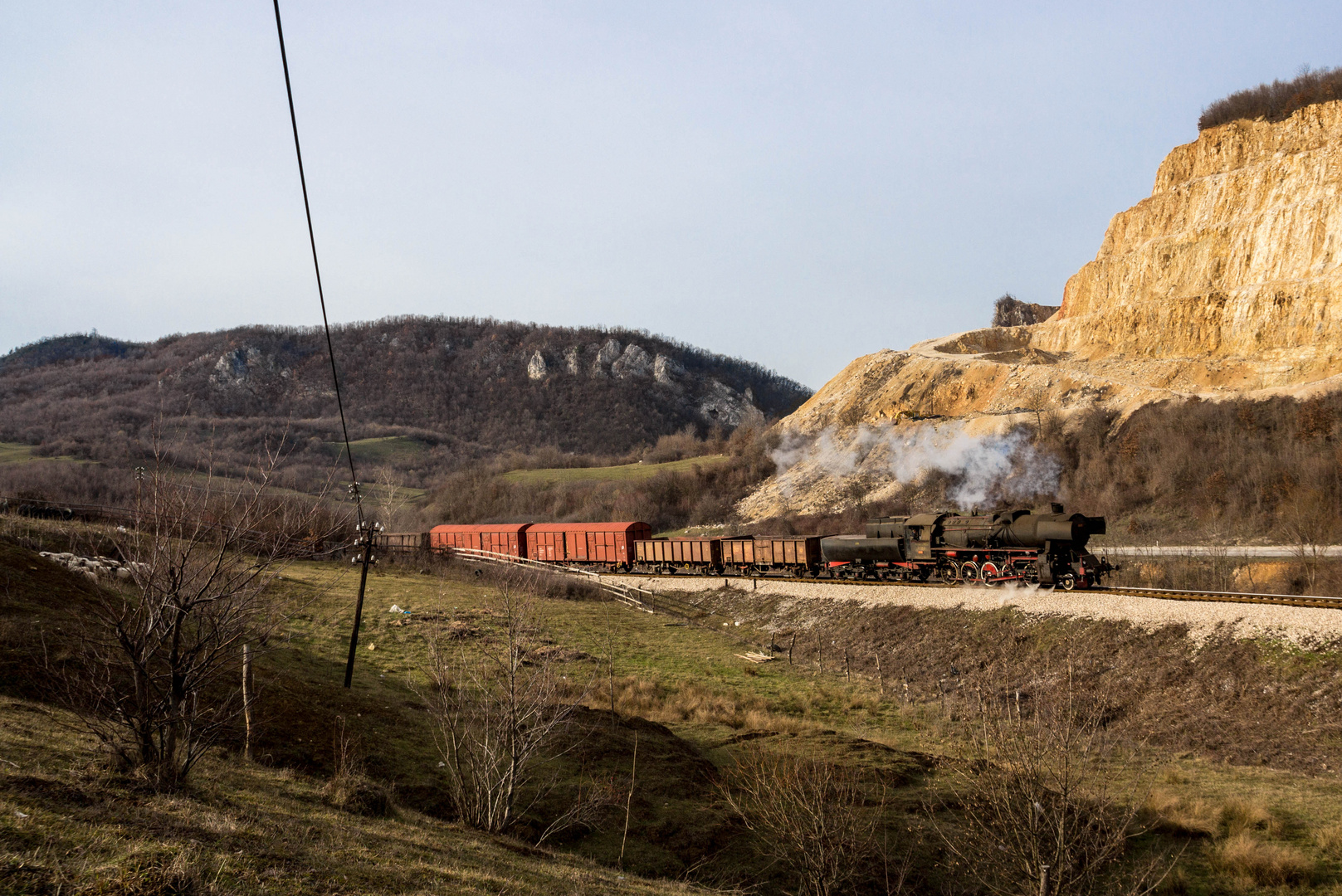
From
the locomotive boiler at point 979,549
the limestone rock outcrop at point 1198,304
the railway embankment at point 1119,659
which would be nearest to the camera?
the railway embankment at point 1119,659

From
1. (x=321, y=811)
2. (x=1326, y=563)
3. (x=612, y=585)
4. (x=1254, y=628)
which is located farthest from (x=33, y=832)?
(x=612, y=585)

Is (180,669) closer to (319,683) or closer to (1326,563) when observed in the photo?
(319,683)

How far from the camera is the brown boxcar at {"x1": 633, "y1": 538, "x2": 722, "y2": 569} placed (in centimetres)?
4541

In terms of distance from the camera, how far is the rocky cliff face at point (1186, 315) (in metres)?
→ 53.8

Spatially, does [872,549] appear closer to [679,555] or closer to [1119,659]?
[1119,659]

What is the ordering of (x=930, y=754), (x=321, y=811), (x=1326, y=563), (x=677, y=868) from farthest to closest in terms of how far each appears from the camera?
1. (x=1326, y=563)
2. (x=930, y=754)
3. (x=677, y=868)
4. (x=321, y=811)

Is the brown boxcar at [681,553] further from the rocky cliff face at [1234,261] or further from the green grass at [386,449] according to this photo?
the green grass at [386,449]

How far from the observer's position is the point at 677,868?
13.4m

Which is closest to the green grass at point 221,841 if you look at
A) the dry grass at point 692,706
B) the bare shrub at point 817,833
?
the bare shrub at point 817,833

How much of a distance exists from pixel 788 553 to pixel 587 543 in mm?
16456

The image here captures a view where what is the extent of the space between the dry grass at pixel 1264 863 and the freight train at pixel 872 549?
51.0ft

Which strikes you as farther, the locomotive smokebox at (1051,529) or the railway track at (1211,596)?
the locomotive smokebox at (1051,529)

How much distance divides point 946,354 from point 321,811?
3202 inches

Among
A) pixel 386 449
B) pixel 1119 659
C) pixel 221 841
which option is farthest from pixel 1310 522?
pixel 386 449
